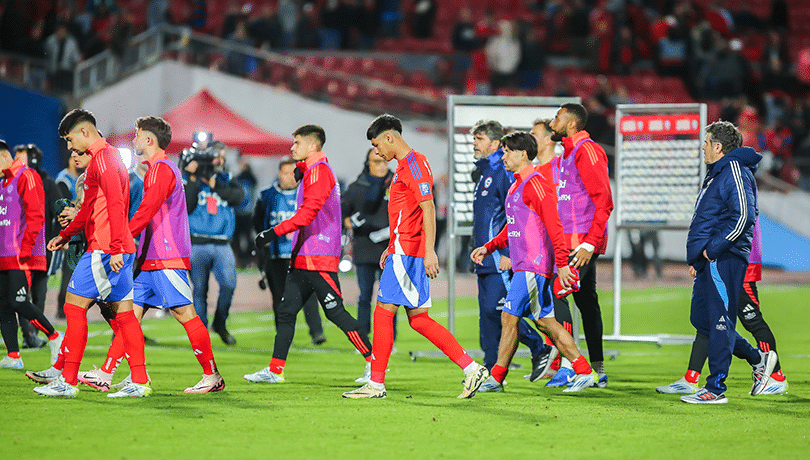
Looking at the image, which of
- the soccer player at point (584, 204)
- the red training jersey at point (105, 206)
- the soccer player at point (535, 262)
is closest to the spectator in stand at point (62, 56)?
the red training jersey at point (105, 206)

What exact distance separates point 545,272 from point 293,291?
1.97 meters

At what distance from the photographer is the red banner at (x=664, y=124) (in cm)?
1100

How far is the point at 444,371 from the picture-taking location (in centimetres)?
930

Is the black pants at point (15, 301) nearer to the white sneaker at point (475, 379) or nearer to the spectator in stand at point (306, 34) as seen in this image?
the white sneaker at point (475, 379)

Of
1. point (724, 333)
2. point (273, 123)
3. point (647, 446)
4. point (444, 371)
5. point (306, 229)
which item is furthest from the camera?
point (273, 123)

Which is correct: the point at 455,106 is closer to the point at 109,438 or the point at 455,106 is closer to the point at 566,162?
the point at 566,162

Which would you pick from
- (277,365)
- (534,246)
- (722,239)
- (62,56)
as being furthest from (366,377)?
(62,56)

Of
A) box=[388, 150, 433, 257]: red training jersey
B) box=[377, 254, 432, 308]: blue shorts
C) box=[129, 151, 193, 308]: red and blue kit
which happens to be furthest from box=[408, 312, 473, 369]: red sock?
box=[129, 151, 193, 308]: red and blue kit

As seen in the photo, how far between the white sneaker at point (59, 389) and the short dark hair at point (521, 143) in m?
3.53

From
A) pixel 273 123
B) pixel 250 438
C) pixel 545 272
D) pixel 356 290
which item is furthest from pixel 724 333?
pixel 273 123

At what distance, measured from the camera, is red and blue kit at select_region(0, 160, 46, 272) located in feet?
28.5

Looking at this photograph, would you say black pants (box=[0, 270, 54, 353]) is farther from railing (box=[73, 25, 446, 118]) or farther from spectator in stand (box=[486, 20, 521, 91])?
spectator in stand (box=[486, 20, 521, 91])

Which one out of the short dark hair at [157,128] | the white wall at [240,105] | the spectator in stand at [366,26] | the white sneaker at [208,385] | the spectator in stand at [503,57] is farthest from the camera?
the spectator in stand at [366,26]

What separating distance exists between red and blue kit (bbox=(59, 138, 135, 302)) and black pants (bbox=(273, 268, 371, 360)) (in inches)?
55.8
